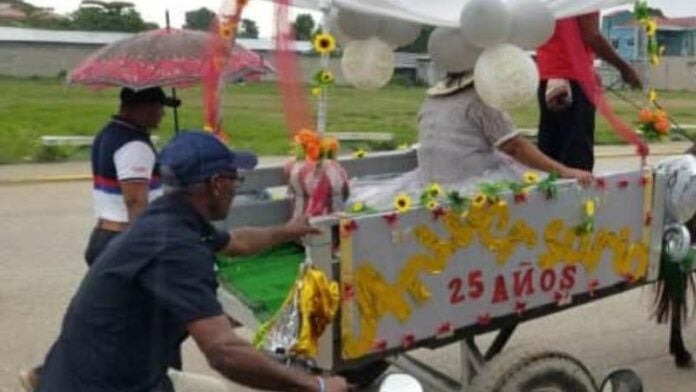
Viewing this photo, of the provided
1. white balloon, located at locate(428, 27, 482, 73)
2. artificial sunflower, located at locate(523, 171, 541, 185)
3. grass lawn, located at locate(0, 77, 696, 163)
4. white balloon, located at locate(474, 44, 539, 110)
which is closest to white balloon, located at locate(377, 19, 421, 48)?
white balloon, located at locate(428, 27, 482, 73)

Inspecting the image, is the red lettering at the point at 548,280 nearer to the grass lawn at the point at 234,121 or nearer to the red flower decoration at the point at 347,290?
the red flower decoration at the point at 347,290

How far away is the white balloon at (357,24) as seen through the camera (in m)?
4.81

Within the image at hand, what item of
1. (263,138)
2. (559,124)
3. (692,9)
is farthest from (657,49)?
(263,138)

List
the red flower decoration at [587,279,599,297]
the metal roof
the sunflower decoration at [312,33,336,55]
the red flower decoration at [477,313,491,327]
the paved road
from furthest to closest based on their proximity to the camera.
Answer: the metal roof < the paved road < the red flower decoration at [587,279,599,297] < the red flower decoration at [477,313,491,327] < the sunflower decoration at [312,33,336,55]

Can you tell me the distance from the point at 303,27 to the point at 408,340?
3.73 ft

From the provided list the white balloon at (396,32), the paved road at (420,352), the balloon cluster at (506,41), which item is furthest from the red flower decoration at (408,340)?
the paved road at (420,352)

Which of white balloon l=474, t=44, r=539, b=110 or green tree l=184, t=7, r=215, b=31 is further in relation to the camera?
green tree l=184, t=7, r=215, b=31

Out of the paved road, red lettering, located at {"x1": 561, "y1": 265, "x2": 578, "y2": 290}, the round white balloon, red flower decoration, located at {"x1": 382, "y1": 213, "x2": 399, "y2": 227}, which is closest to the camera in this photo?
red flower decoration, located at {"x1": 382, "y1": 213, "x2": 399, "y2": 227}

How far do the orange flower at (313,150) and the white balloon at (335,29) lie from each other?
1.80 feet

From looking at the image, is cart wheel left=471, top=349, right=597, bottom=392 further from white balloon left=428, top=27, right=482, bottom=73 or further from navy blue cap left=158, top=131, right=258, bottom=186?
navy blue cap left=158, top=131, right=258, bottom=186

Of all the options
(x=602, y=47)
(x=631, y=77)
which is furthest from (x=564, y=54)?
(x=631, y=77)

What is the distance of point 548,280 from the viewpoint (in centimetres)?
463

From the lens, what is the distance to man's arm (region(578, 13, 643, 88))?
5340 millimetres

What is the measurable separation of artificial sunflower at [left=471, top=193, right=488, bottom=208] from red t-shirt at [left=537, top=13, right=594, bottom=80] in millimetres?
1025
